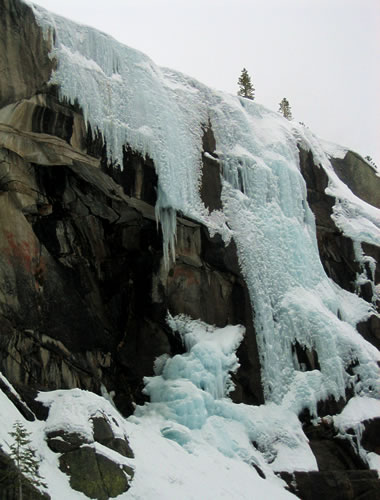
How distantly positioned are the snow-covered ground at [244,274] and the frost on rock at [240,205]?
0.04m

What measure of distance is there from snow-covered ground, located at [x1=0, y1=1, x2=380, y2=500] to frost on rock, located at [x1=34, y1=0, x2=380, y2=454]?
4 centimetres

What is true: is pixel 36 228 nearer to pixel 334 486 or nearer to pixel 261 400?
pixel 261 400

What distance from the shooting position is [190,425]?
779 inches

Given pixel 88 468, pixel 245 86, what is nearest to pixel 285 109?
pixel 245 86

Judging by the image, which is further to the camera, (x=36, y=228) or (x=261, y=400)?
(x=261, y=400)

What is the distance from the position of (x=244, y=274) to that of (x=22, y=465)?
12.3 metres

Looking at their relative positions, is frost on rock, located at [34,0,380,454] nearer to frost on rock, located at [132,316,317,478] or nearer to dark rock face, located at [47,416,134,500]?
frost on rock, located at [132,316,317,478]

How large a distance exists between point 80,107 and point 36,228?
358 cm

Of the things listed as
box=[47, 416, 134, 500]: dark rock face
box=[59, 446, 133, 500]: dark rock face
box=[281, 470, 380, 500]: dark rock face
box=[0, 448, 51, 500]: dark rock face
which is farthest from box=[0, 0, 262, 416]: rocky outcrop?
box=[0, 448, 51, 500]: dark rock face

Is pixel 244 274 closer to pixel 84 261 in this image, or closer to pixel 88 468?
pixel 84 261

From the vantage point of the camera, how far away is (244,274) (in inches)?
923

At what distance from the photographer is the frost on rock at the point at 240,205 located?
2081 cm

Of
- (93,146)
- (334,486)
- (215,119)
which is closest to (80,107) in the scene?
(93,146)

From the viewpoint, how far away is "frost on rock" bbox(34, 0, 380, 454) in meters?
20.8
